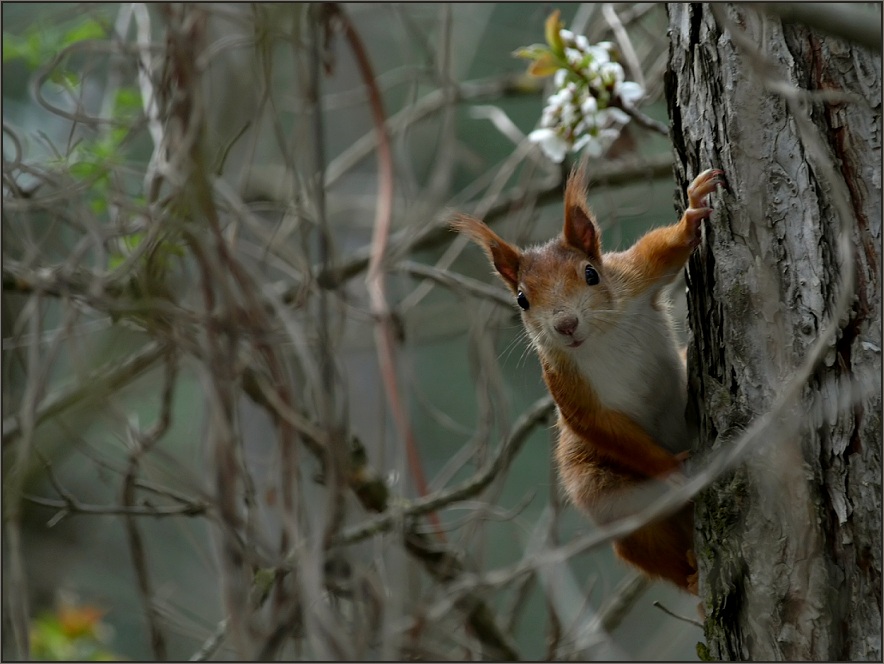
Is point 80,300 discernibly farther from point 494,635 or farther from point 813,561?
point 813,561

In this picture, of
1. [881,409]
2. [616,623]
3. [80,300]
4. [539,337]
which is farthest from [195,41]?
[616,623]

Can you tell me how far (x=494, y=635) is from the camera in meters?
2.74

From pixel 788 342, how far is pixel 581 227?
0.78 meters

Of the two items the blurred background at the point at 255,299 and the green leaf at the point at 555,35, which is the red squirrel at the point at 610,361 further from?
the green leaf at the point at 555,35

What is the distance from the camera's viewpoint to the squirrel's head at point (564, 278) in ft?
7.16

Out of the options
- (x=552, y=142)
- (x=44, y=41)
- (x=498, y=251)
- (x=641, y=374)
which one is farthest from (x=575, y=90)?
(x=44, y=41)

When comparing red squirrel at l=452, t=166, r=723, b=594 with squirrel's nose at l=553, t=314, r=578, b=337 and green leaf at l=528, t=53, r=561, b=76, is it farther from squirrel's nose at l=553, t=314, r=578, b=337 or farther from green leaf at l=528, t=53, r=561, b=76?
green leaf at l=528, t=53, r=561, b=76

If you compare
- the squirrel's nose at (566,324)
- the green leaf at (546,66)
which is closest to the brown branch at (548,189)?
the green leaf at (546,66)

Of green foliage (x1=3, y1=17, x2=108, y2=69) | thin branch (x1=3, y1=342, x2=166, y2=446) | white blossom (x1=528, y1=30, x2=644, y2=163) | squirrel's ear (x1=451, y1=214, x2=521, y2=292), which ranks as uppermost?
green foliage (x1=3, y1=17, x2=108, y2=69)

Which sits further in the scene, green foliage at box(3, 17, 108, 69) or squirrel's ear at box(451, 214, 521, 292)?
green foliage at box(3, 17, 108, 69)

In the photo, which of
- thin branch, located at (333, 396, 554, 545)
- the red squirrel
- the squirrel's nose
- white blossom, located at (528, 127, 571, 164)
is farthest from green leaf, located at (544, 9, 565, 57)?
thin branch, located at (333, 396, 554, 545)

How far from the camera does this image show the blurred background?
2021mm

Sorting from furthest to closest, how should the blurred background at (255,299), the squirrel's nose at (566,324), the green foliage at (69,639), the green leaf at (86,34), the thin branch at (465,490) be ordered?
the green foliage at (69,639) → the thin branch at (465,490) → the green leaf at (86,34) → the squirrel's nose at (566,324) → the blurred background at (255,299)

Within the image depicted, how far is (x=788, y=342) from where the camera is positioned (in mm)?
1628
